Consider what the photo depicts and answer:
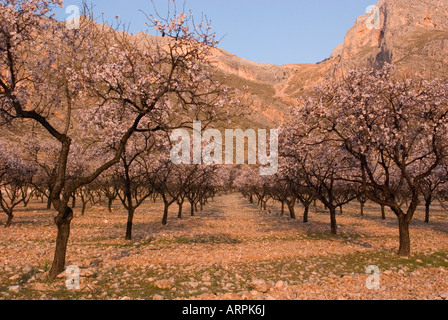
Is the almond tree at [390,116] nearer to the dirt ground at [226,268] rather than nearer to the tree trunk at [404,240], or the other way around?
the tree trunk at [404,240]

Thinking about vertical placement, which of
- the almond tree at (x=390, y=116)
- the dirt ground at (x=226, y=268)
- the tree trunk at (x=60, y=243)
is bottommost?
the dirt ground at (x=226, y=268)

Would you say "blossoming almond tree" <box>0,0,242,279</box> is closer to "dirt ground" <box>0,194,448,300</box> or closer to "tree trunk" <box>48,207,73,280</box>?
"tree trunk" <box>48,207,73,280</box>

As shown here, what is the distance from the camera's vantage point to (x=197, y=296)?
30.6 ft

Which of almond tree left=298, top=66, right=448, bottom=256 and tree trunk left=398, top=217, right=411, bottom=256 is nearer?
almond tree left=298, top=66, right=448, bottom=256

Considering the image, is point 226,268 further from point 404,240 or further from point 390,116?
point 390,116

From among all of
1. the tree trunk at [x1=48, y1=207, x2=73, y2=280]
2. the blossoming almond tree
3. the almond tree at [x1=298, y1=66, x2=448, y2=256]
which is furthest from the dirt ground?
the almond tree at [x1=298, y1=66, x2=448, y2=256]

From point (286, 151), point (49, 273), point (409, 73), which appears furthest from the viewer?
point (286, 151)

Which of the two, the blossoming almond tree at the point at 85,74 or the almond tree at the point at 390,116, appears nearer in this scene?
the blossoming almond tree at the point at 85,74

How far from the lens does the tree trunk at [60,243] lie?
1102 cm

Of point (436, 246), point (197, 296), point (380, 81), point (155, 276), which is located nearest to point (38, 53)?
point (155, 276)

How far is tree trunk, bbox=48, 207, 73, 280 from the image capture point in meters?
11.0

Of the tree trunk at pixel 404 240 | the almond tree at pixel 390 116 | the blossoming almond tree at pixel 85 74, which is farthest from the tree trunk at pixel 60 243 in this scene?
the tree trunk at pixel 404 240

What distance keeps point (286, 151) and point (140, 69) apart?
1566 cm

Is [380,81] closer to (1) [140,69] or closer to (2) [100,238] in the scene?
(1) [140,69]
